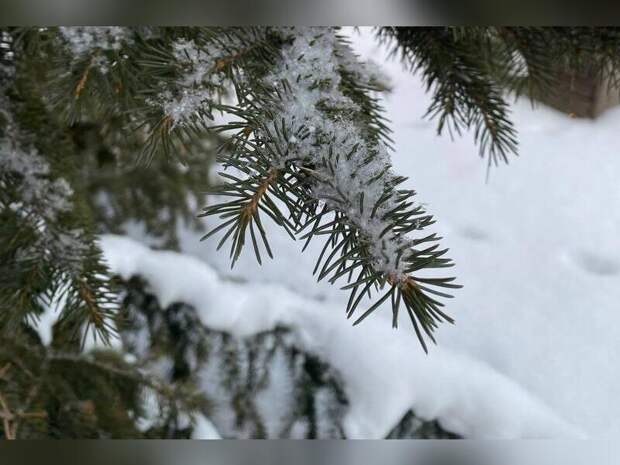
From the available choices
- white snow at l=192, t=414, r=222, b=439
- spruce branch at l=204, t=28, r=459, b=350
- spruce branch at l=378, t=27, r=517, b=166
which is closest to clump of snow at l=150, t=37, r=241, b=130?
spruce branch at l=204, t=28, r=459, b=350

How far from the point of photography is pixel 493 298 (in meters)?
1.02

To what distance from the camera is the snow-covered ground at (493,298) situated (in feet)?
2.70

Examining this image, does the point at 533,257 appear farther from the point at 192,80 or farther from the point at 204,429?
the point at 192,80

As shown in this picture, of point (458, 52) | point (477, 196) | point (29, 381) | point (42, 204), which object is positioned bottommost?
point (29, 381)

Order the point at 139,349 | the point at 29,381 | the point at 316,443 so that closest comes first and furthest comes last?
1. the point at 316,443
2. the point at 29,381
3. the point at 139,349

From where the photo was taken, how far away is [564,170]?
122 centimetres

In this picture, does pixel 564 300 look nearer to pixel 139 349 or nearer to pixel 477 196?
pixel 477 196

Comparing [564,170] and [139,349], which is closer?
[139,349]

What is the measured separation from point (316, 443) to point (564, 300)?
861 mm

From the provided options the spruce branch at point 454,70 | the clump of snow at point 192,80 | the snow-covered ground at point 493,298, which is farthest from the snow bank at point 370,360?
the clump of snow at point 192,80

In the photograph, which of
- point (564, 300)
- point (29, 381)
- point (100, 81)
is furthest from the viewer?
point (564, 300)

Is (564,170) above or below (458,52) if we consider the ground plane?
above

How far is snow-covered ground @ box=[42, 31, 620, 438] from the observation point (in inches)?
32.4
